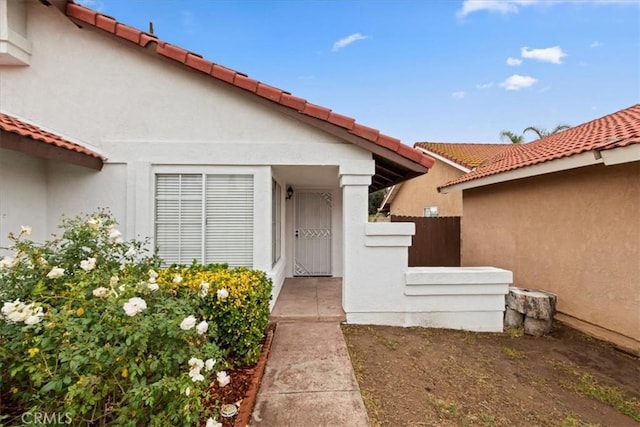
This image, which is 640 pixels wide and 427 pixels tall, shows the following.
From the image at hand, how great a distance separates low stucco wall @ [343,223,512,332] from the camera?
5715 mm

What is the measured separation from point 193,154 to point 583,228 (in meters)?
8.10

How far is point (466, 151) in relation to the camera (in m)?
17.0

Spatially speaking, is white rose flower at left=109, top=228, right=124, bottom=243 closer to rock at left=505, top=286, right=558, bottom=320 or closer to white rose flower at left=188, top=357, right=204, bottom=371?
white rose flower at left=188, top=357, right=204, bottom=371

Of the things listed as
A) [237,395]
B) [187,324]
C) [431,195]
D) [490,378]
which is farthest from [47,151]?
[431,195]

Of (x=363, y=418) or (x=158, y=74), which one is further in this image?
(x=158, y=74)

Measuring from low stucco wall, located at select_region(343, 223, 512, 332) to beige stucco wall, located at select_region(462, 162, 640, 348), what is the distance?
169 cm

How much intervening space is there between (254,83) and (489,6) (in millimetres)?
10196

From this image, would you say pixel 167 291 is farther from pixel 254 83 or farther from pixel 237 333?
pixel 254 83

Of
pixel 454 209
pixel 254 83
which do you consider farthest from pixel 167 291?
pixel 454 209

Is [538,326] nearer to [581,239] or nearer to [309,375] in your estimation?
[581,239]

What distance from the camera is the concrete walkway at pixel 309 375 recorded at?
10.3 ft

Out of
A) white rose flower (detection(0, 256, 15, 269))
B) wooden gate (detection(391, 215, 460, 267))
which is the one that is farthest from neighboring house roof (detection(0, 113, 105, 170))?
wooden gate (detection(391, 215, 460, 267))

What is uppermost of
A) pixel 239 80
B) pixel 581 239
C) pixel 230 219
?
pixel 239 80

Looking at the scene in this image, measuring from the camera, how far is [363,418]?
3.12 metres
